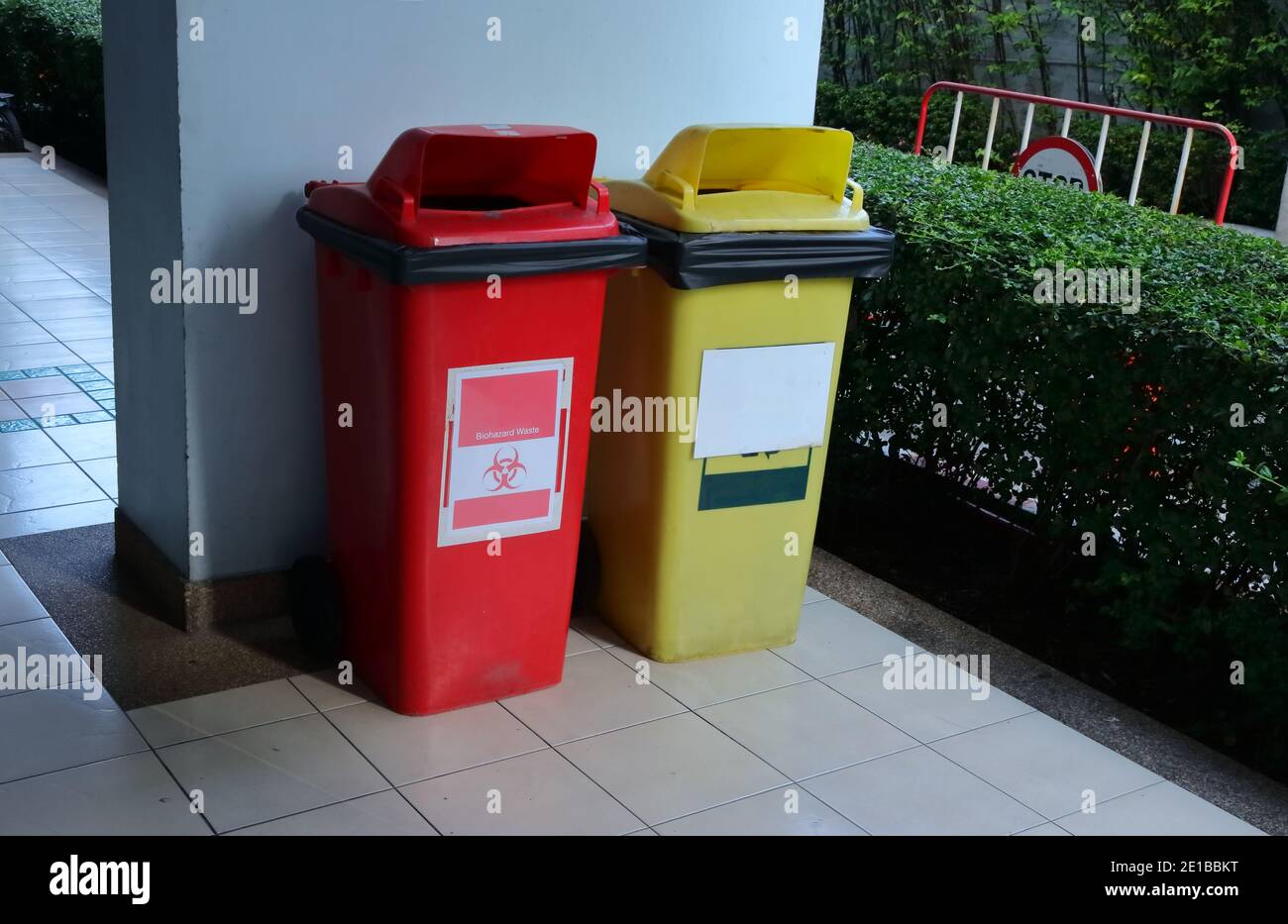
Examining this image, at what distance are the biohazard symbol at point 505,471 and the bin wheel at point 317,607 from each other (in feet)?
2.00

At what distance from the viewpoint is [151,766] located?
3082 mm

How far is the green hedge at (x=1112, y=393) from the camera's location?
3289 mm

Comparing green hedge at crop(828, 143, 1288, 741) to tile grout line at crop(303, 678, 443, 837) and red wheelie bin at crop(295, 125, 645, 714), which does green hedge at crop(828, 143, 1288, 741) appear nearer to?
red wheelie bin at crop(295, 125, 645, 714)

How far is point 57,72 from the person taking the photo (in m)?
11.5

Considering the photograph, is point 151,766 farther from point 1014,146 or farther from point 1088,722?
point 1014,146

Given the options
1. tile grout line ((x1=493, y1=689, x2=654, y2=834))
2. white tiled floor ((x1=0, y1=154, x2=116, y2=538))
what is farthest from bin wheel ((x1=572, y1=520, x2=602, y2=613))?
white tiled floor ((x1=0, y1=154, x2=116, y2=538))

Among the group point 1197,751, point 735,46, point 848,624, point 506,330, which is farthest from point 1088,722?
point 735,46

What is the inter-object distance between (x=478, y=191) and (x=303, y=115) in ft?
1.69

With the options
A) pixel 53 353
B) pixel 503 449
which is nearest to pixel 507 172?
pixel 503 449

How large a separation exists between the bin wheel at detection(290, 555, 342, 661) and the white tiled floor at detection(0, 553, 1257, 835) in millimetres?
90

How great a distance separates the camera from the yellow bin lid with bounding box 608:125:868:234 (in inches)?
134

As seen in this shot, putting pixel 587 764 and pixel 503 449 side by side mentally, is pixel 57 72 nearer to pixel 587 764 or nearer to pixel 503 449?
pixel 503 449
